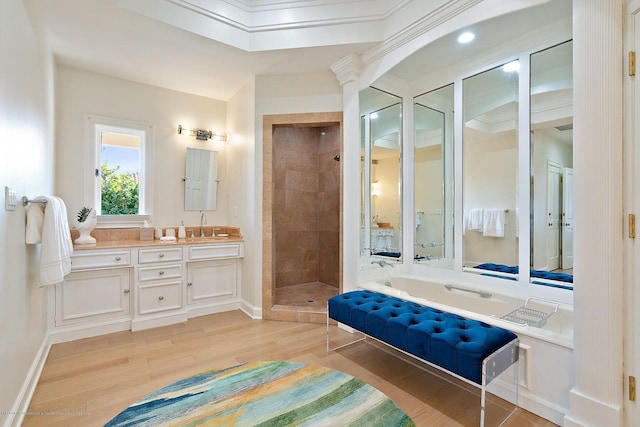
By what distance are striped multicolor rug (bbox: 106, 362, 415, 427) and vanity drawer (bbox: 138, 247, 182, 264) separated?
1713mm

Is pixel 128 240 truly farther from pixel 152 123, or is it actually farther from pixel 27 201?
pixel 27 201

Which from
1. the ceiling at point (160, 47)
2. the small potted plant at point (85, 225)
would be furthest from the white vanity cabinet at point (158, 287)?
the ceiling at point (160, 47)

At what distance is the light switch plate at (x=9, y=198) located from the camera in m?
1.56

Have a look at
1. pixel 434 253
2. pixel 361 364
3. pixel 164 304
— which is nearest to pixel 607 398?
pixel 361 364

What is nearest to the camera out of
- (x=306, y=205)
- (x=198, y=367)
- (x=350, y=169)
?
(x=198, y=367)

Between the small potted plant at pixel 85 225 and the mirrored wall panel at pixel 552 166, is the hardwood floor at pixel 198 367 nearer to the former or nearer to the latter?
the small potted plant at pixel 85 225

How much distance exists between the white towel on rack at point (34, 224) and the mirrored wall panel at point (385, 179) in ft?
9.24

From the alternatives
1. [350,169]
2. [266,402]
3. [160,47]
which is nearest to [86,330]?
[266,402]

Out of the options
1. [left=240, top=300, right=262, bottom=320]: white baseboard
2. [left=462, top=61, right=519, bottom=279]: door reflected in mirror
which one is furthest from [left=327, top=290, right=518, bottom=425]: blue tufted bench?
[left=240, top=300, right=262, bottom=320]: white baseboard

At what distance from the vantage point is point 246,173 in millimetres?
3684

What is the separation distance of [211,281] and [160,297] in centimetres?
57

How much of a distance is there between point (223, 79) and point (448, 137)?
270 cm

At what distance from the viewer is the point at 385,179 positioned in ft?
11.6

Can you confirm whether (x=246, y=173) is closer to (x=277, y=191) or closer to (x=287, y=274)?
(x=277, y=191)
